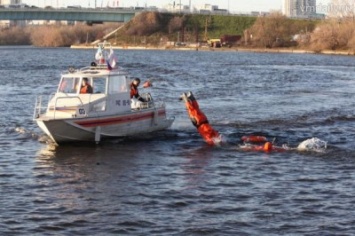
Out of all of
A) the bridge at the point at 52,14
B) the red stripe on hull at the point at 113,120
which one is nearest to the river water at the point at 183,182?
the red stripe on hull at the point at 113,120

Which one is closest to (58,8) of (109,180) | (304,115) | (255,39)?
(255,39)

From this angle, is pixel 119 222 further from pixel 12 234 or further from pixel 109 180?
pixel 109 180

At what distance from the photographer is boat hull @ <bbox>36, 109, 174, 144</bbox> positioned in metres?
28.9

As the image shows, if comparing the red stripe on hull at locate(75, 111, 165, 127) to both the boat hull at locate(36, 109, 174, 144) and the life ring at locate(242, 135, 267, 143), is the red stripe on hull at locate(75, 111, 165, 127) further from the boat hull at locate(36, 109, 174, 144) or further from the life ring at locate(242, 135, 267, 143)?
the life ring at locate(242, 135, 267, 143)

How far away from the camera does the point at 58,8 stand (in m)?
195

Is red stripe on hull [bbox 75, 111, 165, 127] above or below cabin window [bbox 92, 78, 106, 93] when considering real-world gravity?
below

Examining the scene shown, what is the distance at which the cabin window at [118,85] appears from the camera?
102 feet

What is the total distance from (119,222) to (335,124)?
21986 millimetres

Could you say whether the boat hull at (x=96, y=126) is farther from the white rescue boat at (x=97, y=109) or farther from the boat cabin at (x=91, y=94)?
the boat cabin at (x=91, y=94)

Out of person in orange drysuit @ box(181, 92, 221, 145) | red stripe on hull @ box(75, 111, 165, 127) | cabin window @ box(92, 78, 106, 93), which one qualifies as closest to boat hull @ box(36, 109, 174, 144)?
red stripe on hull @ box(75, 111, 165, 127)

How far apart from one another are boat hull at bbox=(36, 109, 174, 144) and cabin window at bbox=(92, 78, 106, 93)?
53.0 inches

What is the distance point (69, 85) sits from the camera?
30.8m

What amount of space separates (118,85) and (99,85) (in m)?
1.23

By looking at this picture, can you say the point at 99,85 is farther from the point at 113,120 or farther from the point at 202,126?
the point at 202,126
